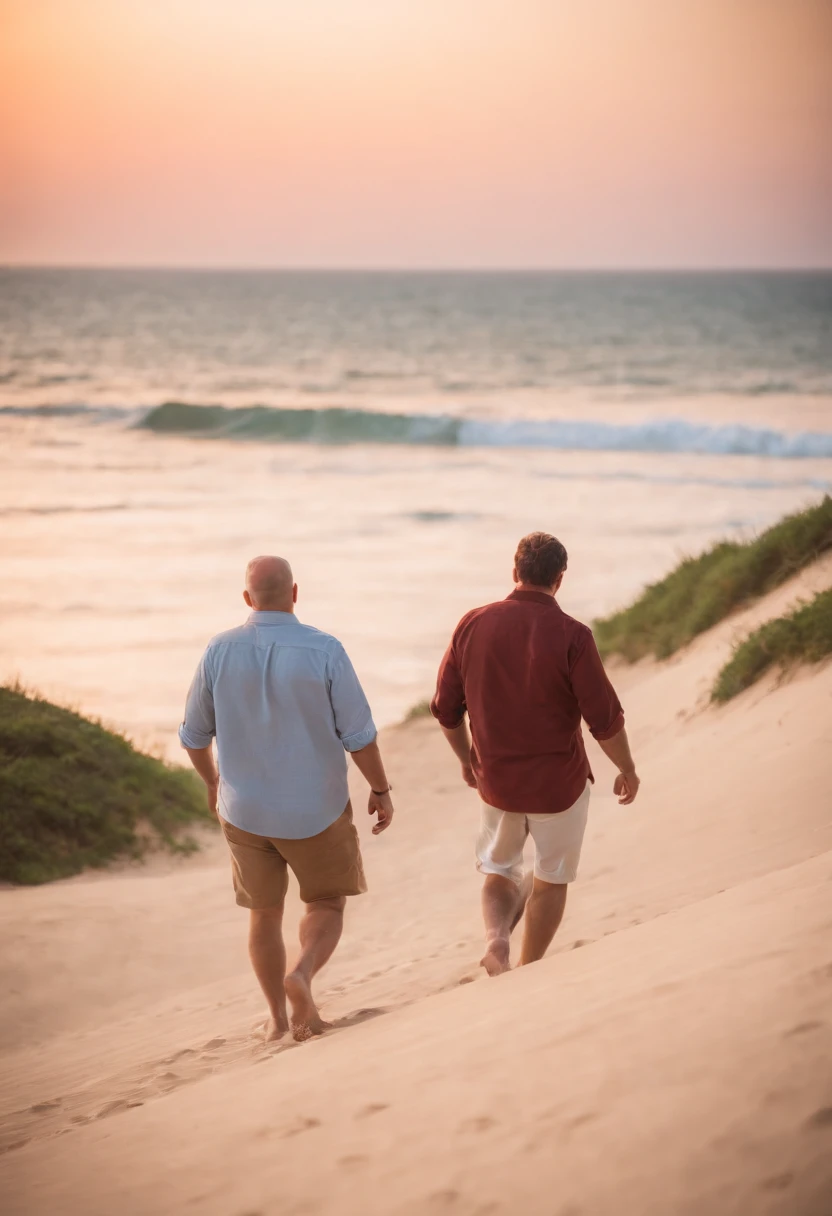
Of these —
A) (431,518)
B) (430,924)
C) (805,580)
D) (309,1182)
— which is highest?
(431,518)

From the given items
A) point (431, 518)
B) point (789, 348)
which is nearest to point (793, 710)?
point (431, 518)

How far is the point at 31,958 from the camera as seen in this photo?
244 inches

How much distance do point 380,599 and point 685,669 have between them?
6203 millimetres

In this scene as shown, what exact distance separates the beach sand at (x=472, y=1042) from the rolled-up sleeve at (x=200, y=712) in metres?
1.14

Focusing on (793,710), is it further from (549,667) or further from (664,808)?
(549,667)

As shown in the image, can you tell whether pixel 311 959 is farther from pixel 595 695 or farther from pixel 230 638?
pixel 595 695

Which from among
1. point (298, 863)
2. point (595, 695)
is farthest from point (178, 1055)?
point (595, 695)

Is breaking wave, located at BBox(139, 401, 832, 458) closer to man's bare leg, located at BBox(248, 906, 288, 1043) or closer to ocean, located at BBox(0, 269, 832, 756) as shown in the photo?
ocean, located at BBox(0, 269, 832, 756)

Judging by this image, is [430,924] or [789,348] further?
[789,348]

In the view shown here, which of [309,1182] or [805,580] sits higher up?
[805,580]

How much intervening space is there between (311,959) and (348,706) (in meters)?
0.98

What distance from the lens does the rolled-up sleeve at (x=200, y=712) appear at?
4146 mm

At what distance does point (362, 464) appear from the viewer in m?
29.7

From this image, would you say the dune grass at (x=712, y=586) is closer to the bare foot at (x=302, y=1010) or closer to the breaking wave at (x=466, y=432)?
the bare foot at (x=302, y=1010)
